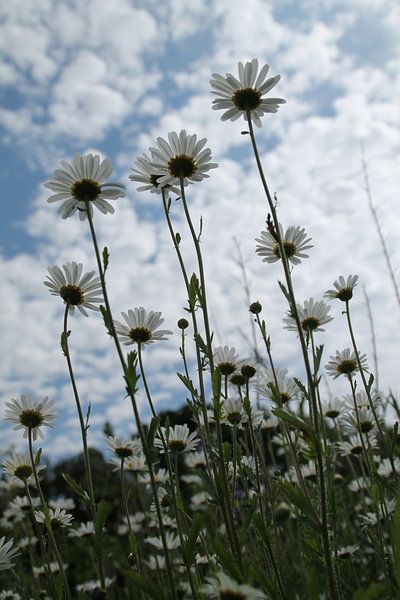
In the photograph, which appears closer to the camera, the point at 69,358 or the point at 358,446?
the point at 69,358

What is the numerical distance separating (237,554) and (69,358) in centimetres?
92

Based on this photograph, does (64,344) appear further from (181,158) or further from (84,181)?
(181,158)

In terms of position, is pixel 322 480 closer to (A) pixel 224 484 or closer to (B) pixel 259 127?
(A) pixel 224 484

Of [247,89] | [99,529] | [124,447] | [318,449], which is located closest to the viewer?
[318,449]

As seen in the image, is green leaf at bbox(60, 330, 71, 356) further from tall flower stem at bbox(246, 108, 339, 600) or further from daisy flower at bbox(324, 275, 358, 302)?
daisy flower at bbox(324, 275, 358, 302)

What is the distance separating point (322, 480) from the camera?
175 centimetres

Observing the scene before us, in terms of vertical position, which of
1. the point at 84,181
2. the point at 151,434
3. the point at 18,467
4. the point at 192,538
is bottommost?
the point at 192,538

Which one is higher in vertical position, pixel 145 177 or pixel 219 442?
pixel 145 177

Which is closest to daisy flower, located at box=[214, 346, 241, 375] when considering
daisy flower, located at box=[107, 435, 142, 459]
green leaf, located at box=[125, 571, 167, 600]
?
daisy flower, located at box=[107, 435, 142, 459]

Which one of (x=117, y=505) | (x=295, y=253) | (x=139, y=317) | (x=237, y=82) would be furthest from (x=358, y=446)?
(x=117, y=505)

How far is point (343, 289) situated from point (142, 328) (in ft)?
3.73

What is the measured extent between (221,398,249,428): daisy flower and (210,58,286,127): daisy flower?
4.63 ft

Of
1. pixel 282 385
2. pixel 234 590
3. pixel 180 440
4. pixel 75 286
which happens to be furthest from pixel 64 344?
pixel 282 385

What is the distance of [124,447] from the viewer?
3.57 m
